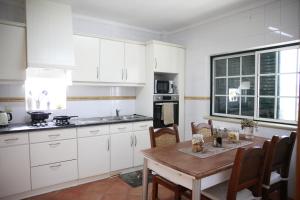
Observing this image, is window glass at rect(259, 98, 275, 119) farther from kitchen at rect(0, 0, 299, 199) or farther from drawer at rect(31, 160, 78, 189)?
drawer at rect(31, 160, 78, 189)

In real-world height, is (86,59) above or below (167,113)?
above

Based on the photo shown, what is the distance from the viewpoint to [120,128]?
3197 millimetres

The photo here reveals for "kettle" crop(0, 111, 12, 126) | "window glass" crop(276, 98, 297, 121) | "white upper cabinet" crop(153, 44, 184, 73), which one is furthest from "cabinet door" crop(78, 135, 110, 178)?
"window glass" crop(276, 98, 297, 121)

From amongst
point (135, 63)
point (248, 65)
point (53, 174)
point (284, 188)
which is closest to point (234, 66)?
point (248, 65)

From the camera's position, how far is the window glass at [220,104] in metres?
3.45

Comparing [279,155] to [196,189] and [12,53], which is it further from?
[12,53]

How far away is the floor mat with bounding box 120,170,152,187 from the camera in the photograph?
290cm

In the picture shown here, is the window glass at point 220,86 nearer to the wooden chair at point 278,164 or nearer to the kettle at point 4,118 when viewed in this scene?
the wooden chair at point 278,164

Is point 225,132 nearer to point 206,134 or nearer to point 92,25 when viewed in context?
point 206,134

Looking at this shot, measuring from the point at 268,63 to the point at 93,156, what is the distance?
9.21ft

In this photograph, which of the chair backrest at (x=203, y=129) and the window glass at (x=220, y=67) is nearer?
the chair backrest at (x=203, y=129)

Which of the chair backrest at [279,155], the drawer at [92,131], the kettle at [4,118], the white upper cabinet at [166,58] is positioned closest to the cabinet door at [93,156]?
the drawer at [92,131]

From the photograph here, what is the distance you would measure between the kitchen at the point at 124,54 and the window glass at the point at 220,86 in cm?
15

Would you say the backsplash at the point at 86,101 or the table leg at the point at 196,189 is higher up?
the backsplash at the point at 86,101
